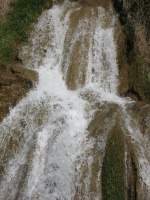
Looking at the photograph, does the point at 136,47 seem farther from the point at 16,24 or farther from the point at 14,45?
the point at 16,24

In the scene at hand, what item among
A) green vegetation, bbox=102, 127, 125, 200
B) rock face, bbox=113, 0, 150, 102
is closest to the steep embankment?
rock face, bbox=113, 0, 150, 102

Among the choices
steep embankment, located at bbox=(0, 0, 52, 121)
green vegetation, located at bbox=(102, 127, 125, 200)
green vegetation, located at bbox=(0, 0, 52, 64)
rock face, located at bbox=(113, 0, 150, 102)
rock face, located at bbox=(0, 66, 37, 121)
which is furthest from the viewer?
green vegetation, located at bbox=(0, 0, 52, 64)

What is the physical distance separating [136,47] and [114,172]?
15.3 ft

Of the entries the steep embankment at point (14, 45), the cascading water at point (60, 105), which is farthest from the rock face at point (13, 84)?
the cascading water at point (60, 105)

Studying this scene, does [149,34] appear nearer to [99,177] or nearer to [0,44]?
[0,44]

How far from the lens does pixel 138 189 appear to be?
9.11 m

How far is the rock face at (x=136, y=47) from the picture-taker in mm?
12344

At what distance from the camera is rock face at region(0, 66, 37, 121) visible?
11227mm

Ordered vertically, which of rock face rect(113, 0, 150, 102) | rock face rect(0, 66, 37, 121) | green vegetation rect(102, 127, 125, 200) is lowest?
green vegetation rect(102, 127, 125, 200)

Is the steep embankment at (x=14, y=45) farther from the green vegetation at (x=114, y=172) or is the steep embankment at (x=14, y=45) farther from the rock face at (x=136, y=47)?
the green vegetation at (x=114, y=172)

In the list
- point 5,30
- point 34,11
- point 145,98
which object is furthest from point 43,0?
point 145,98

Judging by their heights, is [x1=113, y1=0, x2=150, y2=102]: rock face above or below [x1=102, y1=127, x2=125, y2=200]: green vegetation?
above

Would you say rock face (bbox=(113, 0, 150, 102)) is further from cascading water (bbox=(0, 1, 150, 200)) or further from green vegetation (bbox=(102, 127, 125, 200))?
green vegetation (bbox=(102, 127, 125, 200))

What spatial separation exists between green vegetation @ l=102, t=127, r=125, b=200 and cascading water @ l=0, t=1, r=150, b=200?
177 mm
